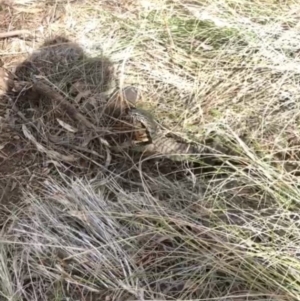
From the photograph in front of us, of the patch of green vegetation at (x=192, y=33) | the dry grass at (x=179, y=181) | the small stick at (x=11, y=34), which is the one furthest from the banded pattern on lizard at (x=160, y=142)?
the small stick at (x=11, y=34)

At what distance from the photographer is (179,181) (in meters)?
2.18

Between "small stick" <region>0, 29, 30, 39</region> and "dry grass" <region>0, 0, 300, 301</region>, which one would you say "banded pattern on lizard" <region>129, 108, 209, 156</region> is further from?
"small stick" <region>0, 29, 30, 39</region>

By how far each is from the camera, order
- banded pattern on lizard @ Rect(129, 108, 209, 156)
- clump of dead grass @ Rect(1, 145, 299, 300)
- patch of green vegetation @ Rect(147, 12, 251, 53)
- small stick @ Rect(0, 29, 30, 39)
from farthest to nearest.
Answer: small stick @ Rect(0, 29, 30, 39)
patch of green vegetation @ Rect(147, 12, 251, 53)
banded pattern on lizard @ Rect(129, 108, 209, 156)
clump of dead grass @ Rect(1, 145, 299, 300)

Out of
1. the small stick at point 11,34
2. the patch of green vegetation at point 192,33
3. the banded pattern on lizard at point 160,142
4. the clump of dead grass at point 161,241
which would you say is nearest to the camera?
the clump of dead grass at point 161,241

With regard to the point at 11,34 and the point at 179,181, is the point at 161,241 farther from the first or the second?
the point at 11,34

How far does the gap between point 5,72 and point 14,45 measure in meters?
0.16

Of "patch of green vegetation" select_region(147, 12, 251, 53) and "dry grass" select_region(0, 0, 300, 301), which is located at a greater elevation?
"patch of green vegetation" select_region(147, 12, 251, 53)

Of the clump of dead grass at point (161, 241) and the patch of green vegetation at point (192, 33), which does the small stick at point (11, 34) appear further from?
the clump of dead grass at point (161, 241)

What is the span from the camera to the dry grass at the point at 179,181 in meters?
1.92

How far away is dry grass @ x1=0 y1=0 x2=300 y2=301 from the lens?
1.92 m

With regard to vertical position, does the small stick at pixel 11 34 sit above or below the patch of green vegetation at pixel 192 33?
below

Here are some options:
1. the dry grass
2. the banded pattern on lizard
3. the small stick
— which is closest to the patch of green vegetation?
the dry grass

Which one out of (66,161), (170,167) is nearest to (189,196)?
(170,167)

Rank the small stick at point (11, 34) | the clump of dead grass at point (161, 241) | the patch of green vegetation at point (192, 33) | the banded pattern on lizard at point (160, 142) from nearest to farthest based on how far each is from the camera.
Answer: the clump of dead grass at point (161, 241) → the banded pattern on lizard at point (160, 142) → the patch of green vegetation at point (192, 33) → the small stick at point (11, 34)
